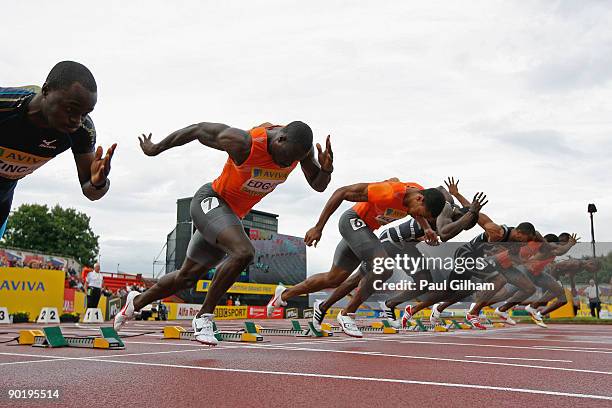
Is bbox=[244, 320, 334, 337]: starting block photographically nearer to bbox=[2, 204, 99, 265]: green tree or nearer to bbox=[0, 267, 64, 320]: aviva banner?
bbox=[0, 267, 64, 320]: aviva banner

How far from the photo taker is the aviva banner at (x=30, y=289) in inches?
672

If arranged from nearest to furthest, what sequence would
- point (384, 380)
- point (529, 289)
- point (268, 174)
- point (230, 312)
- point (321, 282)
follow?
point (384, 380), point (268, 174), point (321, 282), point (529, 289), point (230, 312)

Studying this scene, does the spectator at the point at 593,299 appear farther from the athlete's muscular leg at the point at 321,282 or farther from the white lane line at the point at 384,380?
the white lane line at the point at 384,380

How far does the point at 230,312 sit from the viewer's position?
3130cm

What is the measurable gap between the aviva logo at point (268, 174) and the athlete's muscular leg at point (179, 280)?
1182 mm

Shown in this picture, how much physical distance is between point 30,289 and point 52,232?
4337 cm


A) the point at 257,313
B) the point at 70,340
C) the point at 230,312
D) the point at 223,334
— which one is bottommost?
the point at 257,313

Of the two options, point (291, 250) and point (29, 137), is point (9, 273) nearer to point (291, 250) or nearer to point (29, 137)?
point (29, 137)

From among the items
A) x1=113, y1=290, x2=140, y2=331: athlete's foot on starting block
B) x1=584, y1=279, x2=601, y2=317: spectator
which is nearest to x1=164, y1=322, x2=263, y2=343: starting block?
x1=113, y1=290, x2=140, y2=331: athlete's foot on starting block

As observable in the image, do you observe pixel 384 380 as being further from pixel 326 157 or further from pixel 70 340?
pixel 70 340

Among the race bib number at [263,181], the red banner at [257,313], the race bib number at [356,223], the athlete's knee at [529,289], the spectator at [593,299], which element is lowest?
the red banner at [257,313]

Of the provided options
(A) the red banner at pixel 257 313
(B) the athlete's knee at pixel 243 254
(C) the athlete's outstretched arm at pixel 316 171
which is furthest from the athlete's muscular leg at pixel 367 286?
(A) the red banner at pixel 257 313

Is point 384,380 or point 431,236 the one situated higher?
point 431,236

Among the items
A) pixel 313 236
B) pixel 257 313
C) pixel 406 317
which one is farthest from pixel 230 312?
pixel 313 236
